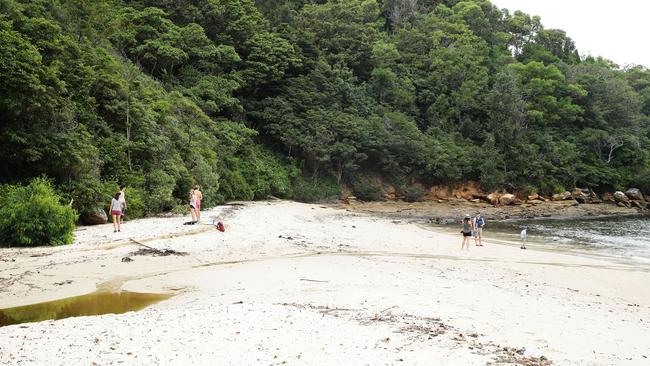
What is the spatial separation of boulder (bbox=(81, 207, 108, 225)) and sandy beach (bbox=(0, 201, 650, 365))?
40.3 inches

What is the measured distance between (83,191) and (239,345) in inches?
534

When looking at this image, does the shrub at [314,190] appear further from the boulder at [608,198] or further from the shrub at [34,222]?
the boulder at [608,198]

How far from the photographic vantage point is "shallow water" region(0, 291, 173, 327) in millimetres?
7332

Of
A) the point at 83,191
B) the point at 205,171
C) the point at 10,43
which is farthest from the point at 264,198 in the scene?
the point at 10,43

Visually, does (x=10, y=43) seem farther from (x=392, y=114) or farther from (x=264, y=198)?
(x=392, y=114)

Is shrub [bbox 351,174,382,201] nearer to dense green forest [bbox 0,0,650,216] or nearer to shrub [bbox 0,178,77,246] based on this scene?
dense green forest [bbox 0,0,650,216]

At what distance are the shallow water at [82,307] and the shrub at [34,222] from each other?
4937mm

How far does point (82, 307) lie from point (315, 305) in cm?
402

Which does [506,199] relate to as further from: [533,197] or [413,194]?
[413,194]

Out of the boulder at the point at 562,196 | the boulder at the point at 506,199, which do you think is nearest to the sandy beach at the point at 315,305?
the boulder at the point at 506,199

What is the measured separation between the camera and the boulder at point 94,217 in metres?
17.2

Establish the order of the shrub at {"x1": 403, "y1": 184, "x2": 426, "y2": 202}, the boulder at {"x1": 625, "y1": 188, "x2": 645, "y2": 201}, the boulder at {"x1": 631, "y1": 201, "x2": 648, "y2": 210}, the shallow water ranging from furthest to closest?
the boulder at {"x1": 625, "y1": 188, "x2": 645, "y2": 201} < the boulder at {"x1": 631, "y1": 201, "x2": 648, "y2": 210} < the shrub at {"x1": 403, "y1": 184, "x2": 426, "y2": 202} < the shallow water

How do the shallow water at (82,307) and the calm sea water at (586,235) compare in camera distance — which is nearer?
the shallow water at (82,307)

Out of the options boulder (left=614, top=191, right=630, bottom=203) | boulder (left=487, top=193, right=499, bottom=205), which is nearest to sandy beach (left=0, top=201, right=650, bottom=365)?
boulder (left=487, top=193, right=499, bottom=205)
